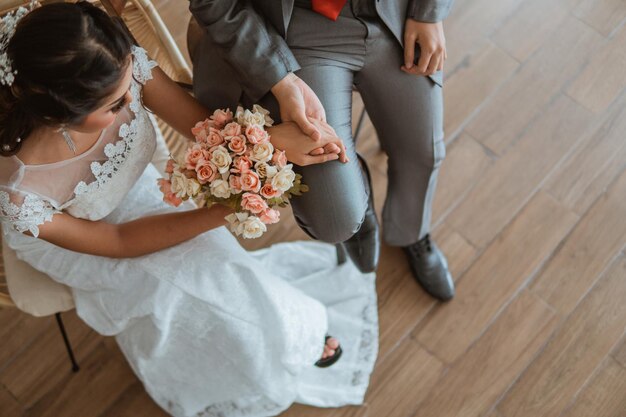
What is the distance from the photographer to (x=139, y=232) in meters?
1.44

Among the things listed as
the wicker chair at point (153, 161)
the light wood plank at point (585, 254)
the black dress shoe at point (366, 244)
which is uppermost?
the wicker chair at point (153, 161)

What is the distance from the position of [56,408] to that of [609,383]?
1626mm

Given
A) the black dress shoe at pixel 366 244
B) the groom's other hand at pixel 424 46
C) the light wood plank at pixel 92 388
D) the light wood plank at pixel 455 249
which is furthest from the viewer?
the light wood plank at pixel 455 249

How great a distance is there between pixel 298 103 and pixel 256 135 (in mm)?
151

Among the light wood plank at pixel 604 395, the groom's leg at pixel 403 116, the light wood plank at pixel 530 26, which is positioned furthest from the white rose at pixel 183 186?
the light wood plank at pixel 530 26

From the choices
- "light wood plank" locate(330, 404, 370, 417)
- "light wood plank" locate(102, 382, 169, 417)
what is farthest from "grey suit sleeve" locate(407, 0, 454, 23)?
"light wood plank" locate(102, 382, 169, 417)

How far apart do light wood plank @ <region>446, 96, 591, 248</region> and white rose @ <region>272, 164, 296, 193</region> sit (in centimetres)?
93

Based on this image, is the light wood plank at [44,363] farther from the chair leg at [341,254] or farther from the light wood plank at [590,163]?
the light wood plank at [590,163]

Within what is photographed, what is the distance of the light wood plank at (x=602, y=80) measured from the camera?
222cm

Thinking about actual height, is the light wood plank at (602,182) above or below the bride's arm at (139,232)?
below

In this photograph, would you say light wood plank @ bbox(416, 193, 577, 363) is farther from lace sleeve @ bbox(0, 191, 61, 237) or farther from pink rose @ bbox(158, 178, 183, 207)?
lace sleeve @ bbox(0, 191, 61, 237)

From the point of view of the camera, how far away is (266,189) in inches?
50.6

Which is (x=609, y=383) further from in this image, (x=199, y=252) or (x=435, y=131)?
(x=199, y=252)

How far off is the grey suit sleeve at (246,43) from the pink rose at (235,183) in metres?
0.27
